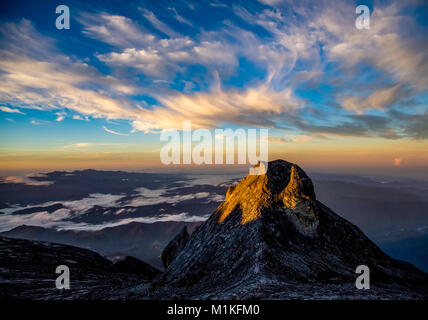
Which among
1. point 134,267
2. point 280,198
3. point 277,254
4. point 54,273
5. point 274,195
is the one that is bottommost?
point 134,267

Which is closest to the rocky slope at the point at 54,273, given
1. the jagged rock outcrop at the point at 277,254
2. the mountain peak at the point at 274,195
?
the jagged rock outcrop at the point at 277,254

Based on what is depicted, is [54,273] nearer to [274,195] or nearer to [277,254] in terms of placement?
[277,254]

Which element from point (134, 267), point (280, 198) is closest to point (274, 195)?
point (280, 198)

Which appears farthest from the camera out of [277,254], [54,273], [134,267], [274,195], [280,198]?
[134,267]

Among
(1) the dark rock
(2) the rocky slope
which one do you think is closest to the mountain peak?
(2) the rocky slope

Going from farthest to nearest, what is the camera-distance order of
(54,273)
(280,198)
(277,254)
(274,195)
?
(54,273)
(274,195)
(280,198)
(277,254)
